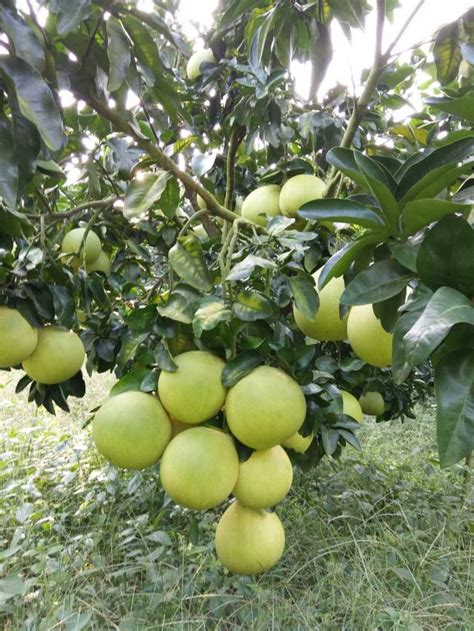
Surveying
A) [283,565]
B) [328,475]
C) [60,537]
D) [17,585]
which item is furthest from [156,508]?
[17,585]

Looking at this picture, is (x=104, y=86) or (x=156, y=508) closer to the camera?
(x=104, y=86)

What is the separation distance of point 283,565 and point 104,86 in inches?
85.1

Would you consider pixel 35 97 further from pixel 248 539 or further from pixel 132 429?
pixel 248 539

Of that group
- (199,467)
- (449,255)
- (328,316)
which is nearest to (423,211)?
(449,255)

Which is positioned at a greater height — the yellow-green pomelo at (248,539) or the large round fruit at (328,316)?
the large round fruit at (328,316)

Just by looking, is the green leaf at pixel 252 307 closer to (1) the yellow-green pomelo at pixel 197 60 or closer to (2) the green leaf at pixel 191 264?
(2) the green leaf at pixel 191 264

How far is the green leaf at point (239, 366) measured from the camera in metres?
0.86

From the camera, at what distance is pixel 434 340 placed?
17.7 inches

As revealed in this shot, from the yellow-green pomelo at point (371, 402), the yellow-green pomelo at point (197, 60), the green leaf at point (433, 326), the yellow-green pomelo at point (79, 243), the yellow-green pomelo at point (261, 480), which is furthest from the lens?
the yellow-green pomelo at point (371, 402)

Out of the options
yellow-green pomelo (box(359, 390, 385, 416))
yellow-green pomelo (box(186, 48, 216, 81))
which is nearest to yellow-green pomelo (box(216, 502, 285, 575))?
yellow-green pomelo (box(359, 390, 385, 416))

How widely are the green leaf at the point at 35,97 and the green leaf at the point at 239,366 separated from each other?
44cm

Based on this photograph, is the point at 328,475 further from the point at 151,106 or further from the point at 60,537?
the point at 151,106

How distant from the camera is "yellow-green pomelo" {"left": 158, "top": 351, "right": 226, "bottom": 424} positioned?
2.77 ft

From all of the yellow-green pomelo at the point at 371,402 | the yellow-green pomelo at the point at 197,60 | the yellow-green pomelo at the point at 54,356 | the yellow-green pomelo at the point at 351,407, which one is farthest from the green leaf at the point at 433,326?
the yellow-green pomelo at the point at 371,402
